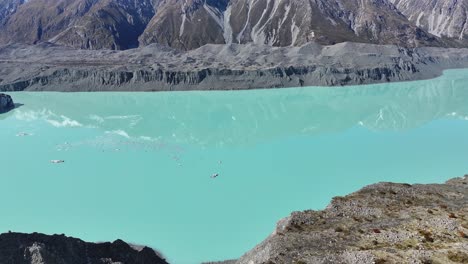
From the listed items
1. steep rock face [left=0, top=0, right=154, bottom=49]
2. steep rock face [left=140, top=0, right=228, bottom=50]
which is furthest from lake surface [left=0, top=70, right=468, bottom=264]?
steep rock face [left=0, top=0, right=154, bottom=49]

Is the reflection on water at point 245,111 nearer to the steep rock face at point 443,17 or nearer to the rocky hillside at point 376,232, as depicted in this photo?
the rocky hillside at point 376,232

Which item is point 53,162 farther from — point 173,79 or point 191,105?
point 173,79

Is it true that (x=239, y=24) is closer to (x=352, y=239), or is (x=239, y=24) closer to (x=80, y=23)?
(x=80, y=23)

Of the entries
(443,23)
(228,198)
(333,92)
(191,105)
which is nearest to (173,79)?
(191,105)

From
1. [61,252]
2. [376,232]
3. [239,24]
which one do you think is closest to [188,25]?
[239,24]

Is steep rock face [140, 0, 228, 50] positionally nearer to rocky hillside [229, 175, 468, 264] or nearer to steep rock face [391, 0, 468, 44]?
steep rock face [391, 0, 468, 44]

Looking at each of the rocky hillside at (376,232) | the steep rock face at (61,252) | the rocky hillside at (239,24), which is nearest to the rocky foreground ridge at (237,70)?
the rocky hillside at (239,24)
